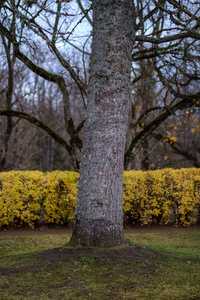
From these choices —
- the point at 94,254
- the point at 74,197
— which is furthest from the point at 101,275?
the point at 74,197

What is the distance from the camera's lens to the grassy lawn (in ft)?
10.0

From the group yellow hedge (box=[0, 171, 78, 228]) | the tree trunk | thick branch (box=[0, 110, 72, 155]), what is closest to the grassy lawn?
the tree trunk

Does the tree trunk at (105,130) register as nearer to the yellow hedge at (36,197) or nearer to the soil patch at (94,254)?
the soil patch at (94,254)

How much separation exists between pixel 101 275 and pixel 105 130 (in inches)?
74.6

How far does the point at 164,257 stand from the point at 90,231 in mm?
1135

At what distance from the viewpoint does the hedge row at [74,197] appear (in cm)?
802

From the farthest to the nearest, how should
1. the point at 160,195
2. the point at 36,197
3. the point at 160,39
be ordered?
the point at 160,195 → the point at 36,197 → the point at 160,39

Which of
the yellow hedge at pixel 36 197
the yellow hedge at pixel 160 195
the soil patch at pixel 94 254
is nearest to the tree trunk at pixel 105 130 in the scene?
the soil patch at pixel 94 254

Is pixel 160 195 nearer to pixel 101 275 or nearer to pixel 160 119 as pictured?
pixel 160 119

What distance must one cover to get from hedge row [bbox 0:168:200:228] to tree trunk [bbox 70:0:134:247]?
3.84 meters

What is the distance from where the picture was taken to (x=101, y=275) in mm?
3500

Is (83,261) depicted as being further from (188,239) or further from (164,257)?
(188,239)

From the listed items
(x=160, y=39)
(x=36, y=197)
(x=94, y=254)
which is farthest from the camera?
(x=36, y=197)

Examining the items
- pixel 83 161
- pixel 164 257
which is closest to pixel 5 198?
pixel 83 161
